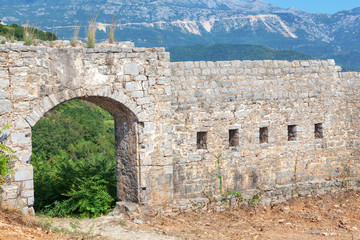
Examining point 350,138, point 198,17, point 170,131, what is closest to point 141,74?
point 170,131

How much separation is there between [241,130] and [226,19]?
168m

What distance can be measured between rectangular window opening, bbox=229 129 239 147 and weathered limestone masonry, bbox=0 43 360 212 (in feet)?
0.09

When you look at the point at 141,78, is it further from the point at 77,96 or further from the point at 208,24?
the point at 208,24

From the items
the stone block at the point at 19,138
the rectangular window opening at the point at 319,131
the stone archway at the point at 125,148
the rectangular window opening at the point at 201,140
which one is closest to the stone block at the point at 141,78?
the stone archway at the point at 125,148

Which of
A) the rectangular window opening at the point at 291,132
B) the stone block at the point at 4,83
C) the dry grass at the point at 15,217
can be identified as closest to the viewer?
the dry grass at the point at 15,217

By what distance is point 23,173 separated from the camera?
7.96 metres

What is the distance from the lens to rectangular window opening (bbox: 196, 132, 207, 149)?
9.59 meters

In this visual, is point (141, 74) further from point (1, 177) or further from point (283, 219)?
point (283, 219)

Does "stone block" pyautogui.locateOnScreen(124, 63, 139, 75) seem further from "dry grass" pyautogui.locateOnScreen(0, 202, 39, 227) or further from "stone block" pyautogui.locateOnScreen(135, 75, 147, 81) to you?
"dry grass" pyautogui.locateOnScreen(0, 202, 39, 227)

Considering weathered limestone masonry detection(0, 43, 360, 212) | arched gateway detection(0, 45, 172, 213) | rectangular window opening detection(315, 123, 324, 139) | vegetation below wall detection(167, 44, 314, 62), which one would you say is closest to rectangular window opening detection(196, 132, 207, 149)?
weathered limestone masonry detection(0, 43, 360, 212)

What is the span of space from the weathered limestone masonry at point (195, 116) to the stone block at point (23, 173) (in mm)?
18

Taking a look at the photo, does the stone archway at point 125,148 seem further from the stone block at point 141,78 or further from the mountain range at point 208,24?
the mountain range at point 208,24

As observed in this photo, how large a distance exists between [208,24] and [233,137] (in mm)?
158858

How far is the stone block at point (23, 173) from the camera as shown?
26.0 ft
